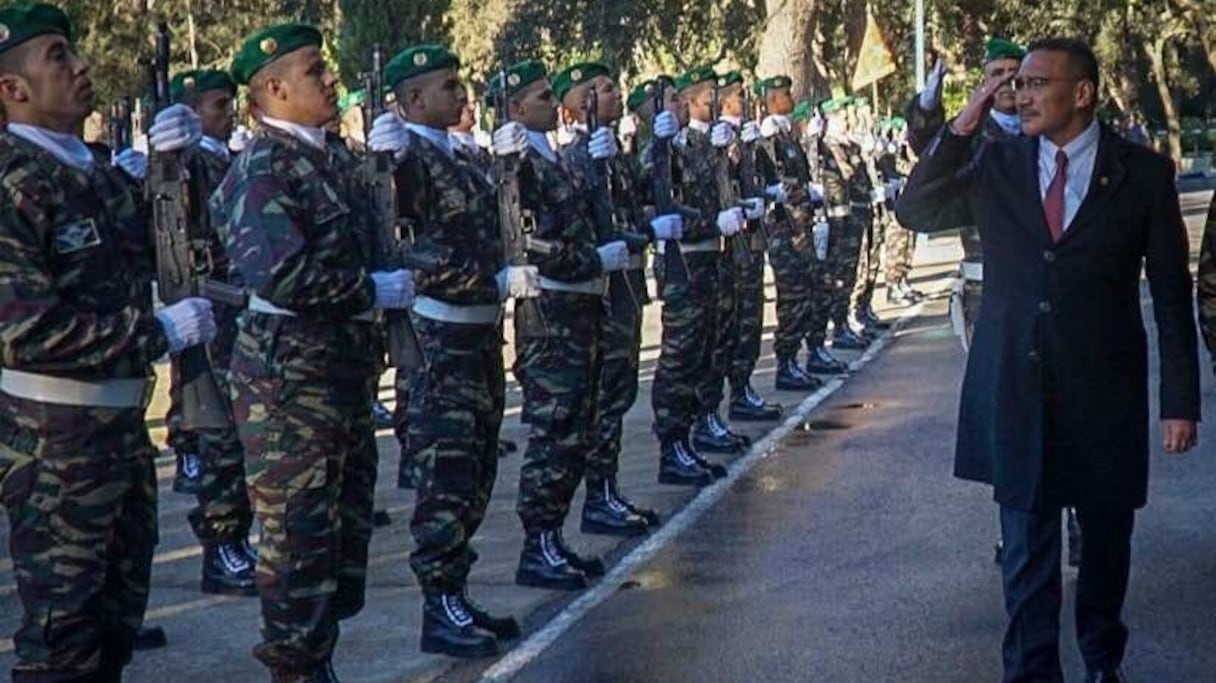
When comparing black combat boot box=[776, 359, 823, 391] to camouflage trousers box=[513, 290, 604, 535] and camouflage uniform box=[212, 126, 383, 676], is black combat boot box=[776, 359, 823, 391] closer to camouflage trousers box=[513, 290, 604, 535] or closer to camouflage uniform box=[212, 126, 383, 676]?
camouflage trousers box=[513, 290, 604, 535]

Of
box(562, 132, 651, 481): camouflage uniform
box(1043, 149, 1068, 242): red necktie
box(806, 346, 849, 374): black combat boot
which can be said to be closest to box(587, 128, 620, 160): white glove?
box(562, 132, 651, 481): camouflage uniform

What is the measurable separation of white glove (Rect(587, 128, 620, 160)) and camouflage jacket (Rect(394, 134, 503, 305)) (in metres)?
1.83

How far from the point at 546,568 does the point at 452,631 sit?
1.11m

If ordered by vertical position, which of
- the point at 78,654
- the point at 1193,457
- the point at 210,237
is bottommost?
the point at 1193,457

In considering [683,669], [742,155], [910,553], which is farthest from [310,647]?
[742,155]

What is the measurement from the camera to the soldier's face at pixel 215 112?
8750 millimetres

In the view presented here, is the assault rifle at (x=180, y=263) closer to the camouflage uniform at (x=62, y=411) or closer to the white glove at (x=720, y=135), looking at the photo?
the camouflage uniform at (x=62, y=411)

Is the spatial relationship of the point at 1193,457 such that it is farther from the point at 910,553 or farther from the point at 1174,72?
the point at 1174,72

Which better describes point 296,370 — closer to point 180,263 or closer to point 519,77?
point 180,263

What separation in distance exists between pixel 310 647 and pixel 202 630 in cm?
173

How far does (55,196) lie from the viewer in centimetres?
518

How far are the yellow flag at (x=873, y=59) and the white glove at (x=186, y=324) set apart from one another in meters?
19.8

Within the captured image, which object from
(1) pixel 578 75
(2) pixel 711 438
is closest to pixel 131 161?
(1) pixel 578 75

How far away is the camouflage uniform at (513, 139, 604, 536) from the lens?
796 cm
